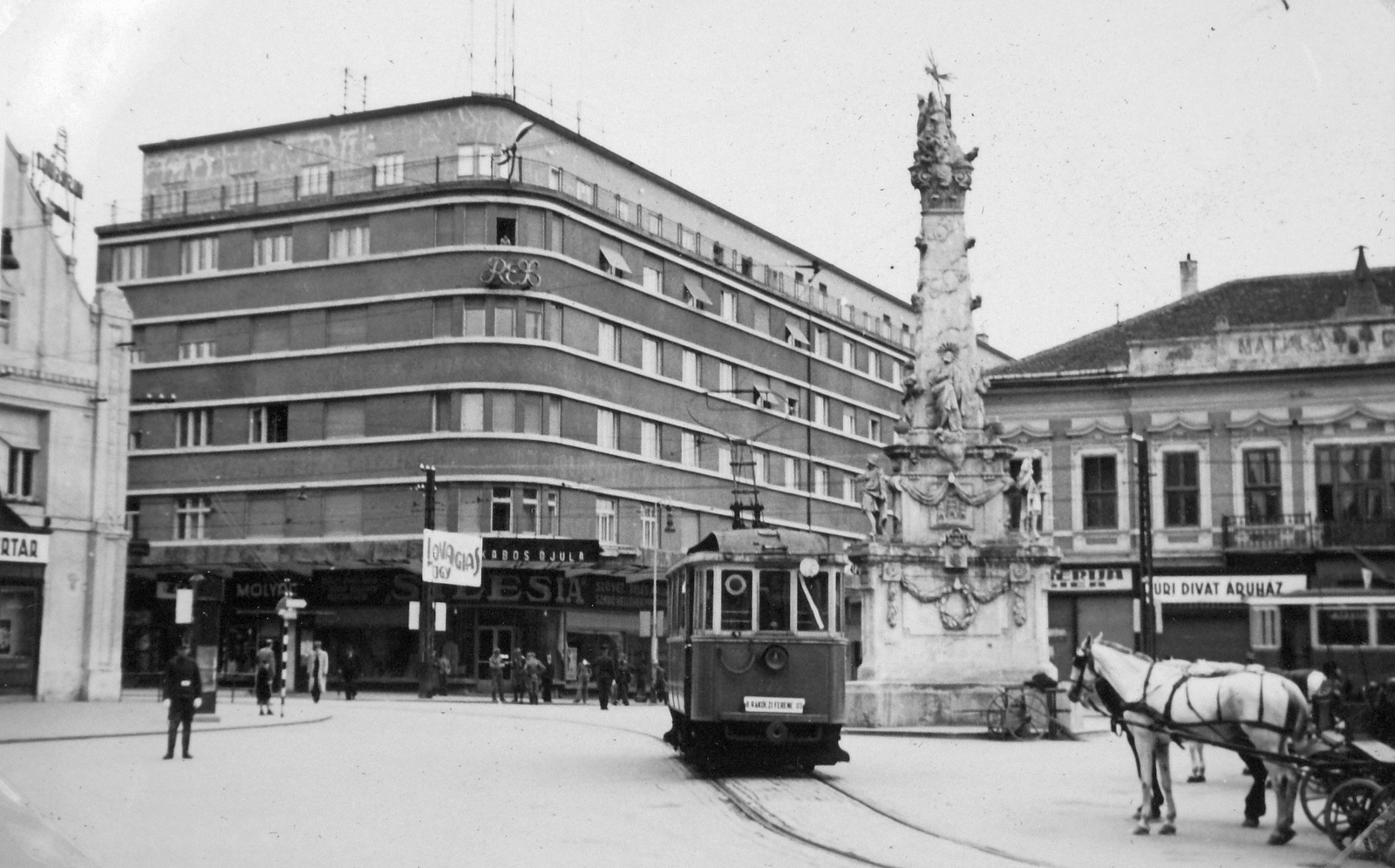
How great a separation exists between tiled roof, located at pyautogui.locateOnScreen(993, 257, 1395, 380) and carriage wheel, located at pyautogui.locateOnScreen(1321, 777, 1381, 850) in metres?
23.6

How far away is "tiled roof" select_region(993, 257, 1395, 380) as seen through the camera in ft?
125

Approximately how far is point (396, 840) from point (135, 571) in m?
51.4

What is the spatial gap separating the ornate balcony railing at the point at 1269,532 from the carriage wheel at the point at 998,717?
44.8 ft

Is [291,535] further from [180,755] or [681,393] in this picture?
[180,755]

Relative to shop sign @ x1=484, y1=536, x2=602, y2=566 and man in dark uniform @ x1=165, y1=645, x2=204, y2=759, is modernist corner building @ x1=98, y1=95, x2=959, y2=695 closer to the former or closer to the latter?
shop sign @ x1=484, y1=536, x2=602, y2=566

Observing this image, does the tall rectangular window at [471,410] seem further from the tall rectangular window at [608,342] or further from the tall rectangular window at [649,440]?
the tall rectangular window at [649,440]

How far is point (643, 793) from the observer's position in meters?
18.3

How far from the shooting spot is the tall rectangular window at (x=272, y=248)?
61.6 m

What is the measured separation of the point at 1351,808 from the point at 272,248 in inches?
2134

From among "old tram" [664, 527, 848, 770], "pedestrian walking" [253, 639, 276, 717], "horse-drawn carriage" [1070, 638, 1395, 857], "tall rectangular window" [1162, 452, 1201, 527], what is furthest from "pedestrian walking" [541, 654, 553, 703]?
"horse-drawn carriage" [1070, 638, 1395, 857]

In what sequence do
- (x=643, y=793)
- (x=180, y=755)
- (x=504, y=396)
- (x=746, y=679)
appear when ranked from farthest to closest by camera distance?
(x=504, y=396) < (x=180, y=755) < (x=746, y=679) < (x=643, y=793)

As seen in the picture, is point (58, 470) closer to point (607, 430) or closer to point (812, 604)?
point (812, 604)

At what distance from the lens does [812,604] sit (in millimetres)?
20734

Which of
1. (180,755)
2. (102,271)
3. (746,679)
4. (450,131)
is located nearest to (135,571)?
(102,271)
